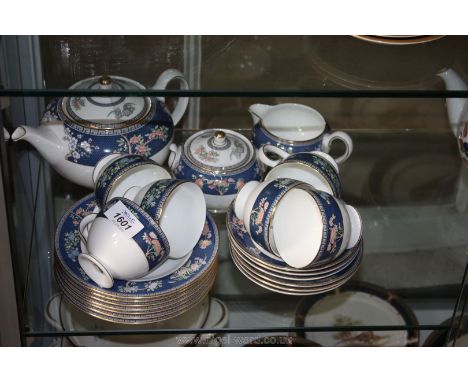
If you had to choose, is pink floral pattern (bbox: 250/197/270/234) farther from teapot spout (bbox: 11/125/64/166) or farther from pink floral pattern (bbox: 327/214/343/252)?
teapot spout (bbox: 11/125/64/166)

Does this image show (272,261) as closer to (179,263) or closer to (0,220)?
(179,263)

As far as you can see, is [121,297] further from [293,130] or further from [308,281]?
[293,130]

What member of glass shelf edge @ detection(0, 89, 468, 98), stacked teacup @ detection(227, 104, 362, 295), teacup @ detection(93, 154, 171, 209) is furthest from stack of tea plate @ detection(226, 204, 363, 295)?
glass shelf edge @ detection(0, 89, 468, 98)

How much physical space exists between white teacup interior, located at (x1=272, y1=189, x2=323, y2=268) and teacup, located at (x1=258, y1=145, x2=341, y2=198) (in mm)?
40

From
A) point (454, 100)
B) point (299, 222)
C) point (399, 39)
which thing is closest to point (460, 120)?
point (454, 100)

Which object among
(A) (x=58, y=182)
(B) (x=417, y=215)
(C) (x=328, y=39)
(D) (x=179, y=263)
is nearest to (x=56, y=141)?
(A) (x=58, y=182)

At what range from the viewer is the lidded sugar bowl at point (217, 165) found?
2.94 ft

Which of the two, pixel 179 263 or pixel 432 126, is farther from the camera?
pixel 432 126

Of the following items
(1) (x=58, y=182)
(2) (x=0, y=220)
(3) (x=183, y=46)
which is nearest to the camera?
(2) (x=0, y=220)

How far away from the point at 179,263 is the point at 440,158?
1.26ft

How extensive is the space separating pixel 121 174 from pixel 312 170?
210 millimetres

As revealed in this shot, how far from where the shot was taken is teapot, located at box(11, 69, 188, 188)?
87 centimetres

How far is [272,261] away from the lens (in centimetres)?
84

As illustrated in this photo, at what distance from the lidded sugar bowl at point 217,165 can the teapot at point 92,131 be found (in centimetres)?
4
